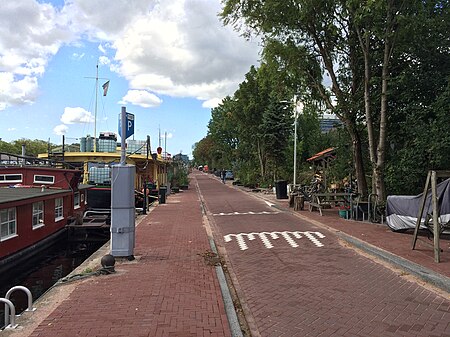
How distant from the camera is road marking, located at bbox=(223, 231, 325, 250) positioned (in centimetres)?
1136

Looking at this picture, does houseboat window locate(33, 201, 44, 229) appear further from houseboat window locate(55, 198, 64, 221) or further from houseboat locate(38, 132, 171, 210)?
houseboat locate(38, 132, 171, 210)

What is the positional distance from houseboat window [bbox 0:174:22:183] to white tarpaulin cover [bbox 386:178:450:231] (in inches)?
505

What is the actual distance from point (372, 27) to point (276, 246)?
28.9ft

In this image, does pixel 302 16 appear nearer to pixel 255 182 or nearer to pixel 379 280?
pixel 379 280

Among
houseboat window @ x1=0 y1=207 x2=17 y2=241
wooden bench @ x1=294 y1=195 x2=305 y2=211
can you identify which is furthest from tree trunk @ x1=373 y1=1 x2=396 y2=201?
houseboat window @ x1=0 y1=207 x2=17 y2=241

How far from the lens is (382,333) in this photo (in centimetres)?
510

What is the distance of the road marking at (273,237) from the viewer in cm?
1136

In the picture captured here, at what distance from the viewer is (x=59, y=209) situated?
16.3 meters

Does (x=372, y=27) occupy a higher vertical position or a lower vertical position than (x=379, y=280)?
higher

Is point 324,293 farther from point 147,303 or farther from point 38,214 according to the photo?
point 38,214

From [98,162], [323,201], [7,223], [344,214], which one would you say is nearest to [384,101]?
[344,214]

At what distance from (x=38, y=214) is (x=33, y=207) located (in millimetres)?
794

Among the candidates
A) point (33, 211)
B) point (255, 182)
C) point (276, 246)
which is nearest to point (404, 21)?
point (276, 246)

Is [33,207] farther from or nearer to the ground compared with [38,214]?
farther from the ground
